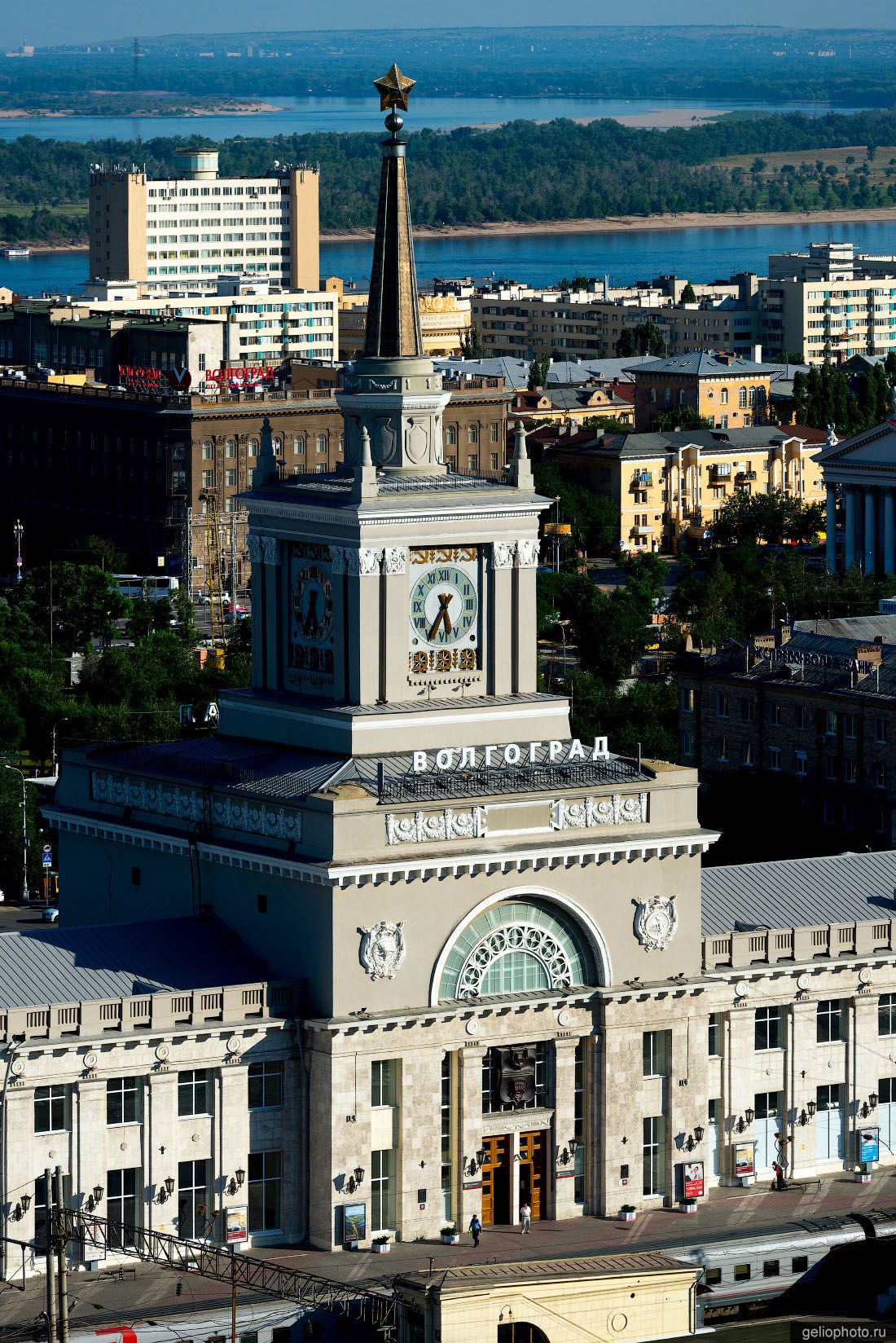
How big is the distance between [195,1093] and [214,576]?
108537 mm

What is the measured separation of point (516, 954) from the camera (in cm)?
6469

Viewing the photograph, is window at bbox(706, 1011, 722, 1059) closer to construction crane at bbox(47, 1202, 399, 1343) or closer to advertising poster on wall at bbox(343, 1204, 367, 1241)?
advertising poster on wall at bbox(343, 1204, 367, 1241)

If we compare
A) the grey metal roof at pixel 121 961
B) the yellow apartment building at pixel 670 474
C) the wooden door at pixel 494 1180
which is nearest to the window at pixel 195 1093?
the grey metal roof at pixel 121 961

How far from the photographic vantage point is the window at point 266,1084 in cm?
6272

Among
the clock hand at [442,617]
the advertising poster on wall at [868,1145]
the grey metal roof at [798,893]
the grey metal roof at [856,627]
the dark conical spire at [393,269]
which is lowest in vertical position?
the advertising poster on wall at [868,1145]

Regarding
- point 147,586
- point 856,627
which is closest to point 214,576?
point 147,586

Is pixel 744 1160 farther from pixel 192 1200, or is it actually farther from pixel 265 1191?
pixel 192 1200

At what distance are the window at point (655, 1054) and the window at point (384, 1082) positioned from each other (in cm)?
524

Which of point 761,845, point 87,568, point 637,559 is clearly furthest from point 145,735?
point 637,559

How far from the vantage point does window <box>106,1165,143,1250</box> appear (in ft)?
201

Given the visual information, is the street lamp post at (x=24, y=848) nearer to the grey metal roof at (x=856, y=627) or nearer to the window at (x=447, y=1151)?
the grey metal roof at (x=856, y=627)

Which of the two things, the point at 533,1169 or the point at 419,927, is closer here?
the point at 419,927

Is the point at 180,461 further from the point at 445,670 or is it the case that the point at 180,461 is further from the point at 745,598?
the point at 445,670

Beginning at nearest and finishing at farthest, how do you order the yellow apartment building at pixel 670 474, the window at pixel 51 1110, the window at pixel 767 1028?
the window at pixel 51 1110 < the window at pixel 767 1028 < the yellow apartment building at pixel 670 474
